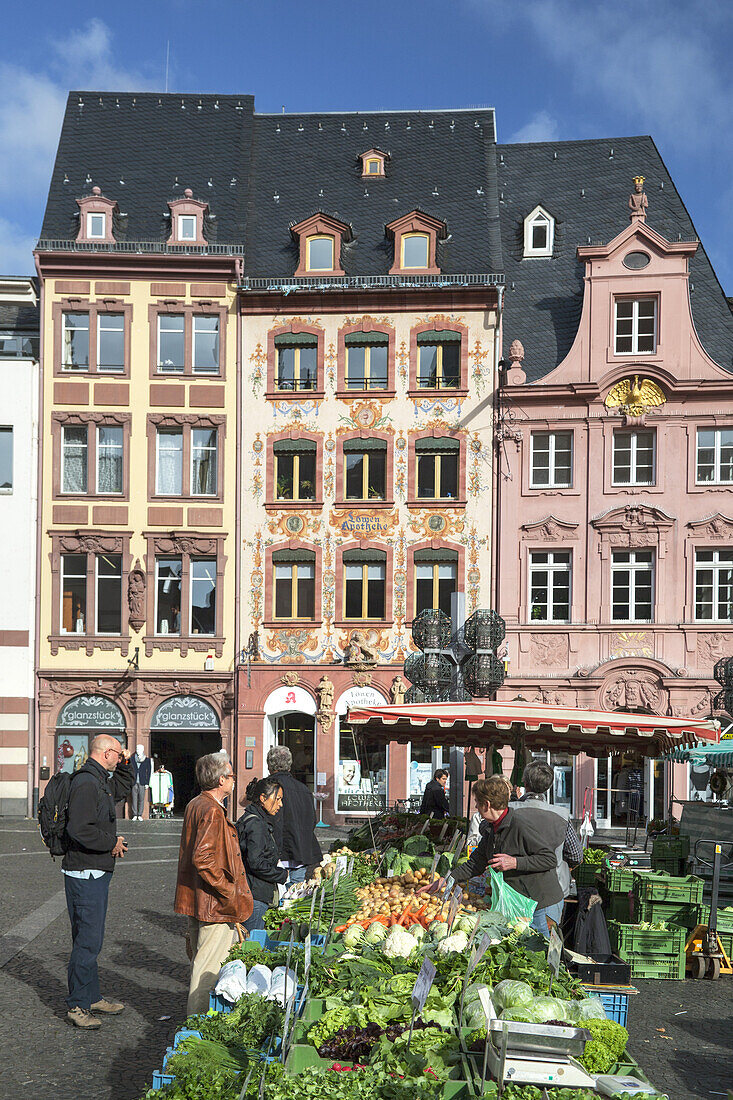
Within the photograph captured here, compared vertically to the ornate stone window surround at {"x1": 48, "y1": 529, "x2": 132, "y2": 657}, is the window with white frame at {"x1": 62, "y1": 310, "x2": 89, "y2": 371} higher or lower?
higher

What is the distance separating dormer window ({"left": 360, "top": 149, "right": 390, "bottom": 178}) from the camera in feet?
118

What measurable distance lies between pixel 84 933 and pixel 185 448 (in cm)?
2402

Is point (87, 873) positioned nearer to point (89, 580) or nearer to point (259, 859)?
point (259, 859)

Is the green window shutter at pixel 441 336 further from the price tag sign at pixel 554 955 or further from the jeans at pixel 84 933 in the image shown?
the price tag sign at pixel 554 955

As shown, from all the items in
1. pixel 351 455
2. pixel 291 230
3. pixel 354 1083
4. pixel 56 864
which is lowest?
pixel 56 864

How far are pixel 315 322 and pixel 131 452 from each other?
5.75 metres

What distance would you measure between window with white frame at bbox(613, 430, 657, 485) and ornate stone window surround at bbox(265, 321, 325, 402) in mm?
7558

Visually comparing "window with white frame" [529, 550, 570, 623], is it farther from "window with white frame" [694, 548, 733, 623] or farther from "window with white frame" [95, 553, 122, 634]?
"window with white frame" [95, 553, 122, 634]

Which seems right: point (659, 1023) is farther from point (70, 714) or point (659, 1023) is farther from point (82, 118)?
point (82, 118)

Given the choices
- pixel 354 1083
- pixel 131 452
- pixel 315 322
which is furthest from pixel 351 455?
pixel 354 1083

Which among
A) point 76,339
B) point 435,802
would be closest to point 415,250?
point 76,339

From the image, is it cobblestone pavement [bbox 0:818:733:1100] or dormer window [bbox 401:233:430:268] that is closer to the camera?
cobblestone pavement [bbox 0:818:733:1100]

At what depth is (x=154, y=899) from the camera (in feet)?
51.6

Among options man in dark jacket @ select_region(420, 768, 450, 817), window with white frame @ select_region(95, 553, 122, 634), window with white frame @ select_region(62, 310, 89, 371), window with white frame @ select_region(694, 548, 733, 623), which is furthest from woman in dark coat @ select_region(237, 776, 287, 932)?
window with white frame @ select_region(62, 310, 89, 371)
